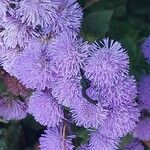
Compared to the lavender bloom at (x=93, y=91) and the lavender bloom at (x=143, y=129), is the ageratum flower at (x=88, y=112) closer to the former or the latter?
the lavender bloom at (x=93, y=91)

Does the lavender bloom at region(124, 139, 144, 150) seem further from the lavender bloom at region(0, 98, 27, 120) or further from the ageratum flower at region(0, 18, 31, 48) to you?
the ageratum flower at region(0, 18, 31, 48)

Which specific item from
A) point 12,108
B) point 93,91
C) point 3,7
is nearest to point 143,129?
point 93,91

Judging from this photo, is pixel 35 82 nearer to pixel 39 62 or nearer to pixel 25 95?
pixel 39 62

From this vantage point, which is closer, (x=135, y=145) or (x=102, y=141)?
(x=102, y=141)

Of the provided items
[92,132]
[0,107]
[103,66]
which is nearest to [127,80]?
[103,66]

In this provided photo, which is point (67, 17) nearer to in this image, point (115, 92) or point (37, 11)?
point (37, 11)

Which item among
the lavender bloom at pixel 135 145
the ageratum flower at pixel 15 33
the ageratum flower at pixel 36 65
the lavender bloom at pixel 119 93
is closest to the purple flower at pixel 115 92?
the lavender bloom at pixel 119 93
